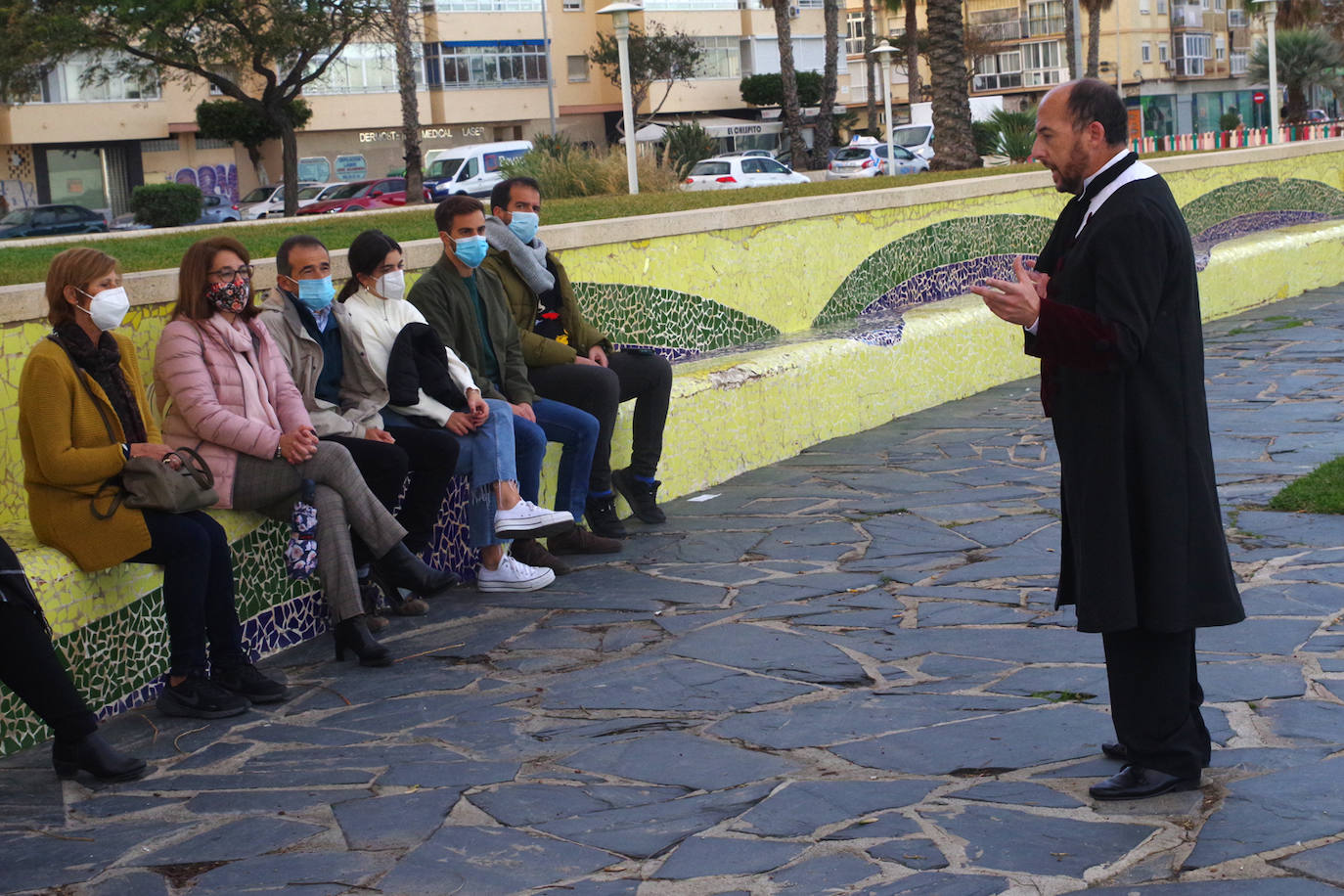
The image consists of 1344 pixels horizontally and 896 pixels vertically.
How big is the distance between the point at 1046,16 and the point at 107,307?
78.6 m

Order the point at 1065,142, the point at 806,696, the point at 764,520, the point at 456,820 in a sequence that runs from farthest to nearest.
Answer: the point at 764,520 < the point at 806,696 < the point at 456,820 < the point at 1065,142

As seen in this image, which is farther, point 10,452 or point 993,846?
point 10,452

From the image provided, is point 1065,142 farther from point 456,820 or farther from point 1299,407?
point 1299,407

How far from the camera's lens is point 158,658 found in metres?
5.80

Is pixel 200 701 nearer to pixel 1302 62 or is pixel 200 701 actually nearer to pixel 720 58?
pixel 1302 62

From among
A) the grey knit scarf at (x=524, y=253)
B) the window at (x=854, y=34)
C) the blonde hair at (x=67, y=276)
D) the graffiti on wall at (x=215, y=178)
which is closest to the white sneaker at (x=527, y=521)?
the grey knit scarf at (x=524, y=253)

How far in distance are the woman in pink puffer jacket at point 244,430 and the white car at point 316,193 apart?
124ft

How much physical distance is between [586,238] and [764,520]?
1998 mm

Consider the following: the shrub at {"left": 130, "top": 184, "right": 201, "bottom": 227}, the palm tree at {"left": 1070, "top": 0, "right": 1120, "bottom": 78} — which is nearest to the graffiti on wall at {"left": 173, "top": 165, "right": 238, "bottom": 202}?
the shrub at {"left": 130, "top": 184, "right": 201, "bottom": 227}

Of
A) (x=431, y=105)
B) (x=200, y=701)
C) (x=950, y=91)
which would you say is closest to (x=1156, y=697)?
(x=200, y=701)

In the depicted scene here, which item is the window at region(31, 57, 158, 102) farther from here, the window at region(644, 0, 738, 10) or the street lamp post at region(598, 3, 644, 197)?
the street lamp post at region(598, 3, 644, 197)

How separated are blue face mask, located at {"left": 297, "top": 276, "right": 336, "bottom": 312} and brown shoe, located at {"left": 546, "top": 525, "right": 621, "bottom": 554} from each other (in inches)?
67.6

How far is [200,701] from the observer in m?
5.53

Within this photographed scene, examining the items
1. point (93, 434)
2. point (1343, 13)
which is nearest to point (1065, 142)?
point (93, 434)
